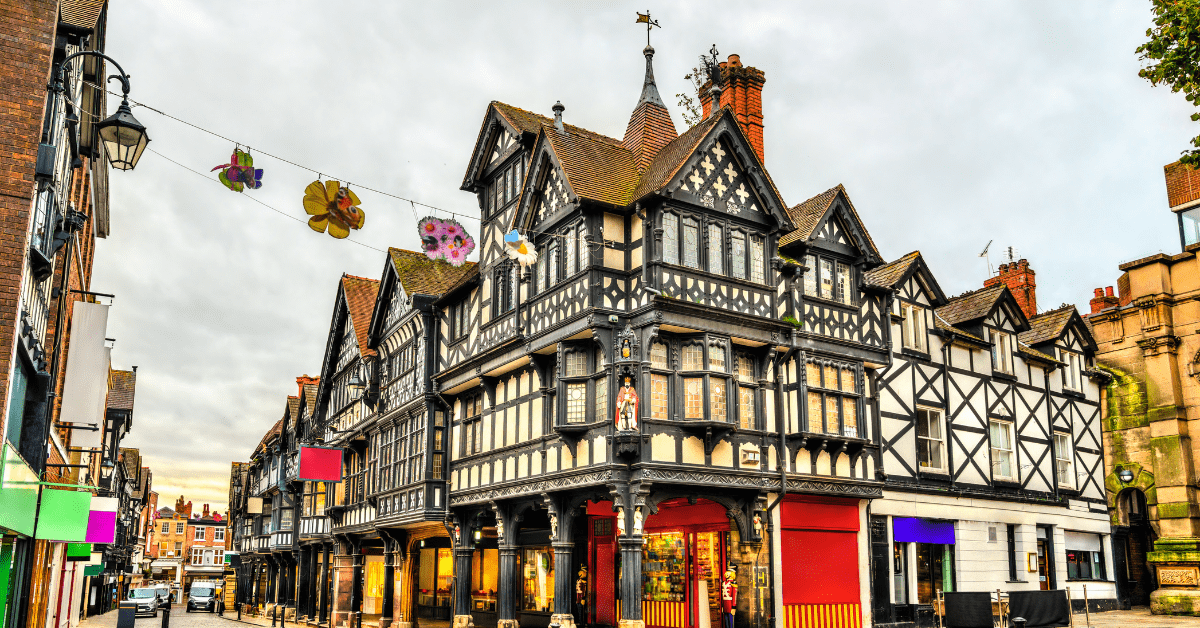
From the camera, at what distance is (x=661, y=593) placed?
21203mm

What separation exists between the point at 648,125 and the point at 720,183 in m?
2.71

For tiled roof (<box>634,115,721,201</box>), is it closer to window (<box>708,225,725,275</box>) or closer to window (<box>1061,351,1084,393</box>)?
window (<box>708,225,725,275</box>)

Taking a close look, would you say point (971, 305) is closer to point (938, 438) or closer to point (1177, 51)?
point (938, 438)

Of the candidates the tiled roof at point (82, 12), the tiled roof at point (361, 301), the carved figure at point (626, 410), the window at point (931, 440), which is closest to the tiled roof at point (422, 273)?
the tiled roof at point (361, 301)

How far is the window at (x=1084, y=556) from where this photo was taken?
26922mm

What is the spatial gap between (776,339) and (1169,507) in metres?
17.3

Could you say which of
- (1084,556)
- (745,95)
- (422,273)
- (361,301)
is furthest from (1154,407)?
(361,301)

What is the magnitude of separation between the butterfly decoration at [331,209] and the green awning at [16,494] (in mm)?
4807

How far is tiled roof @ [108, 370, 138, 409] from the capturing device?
128 ft

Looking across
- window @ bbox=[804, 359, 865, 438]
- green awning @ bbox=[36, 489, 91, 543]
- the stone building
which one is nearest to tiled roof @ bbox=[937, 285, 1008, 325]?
window @ bbox=[804, 359, 865, 438]

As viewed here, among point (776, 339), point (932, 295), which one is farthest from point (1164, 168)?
point (776, 339)

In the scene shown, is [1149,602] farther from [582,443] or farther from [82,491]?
[82,491]

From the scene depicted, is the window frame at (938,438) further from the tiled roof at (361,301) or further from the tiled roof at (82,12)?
the tiled roof at (82,12)

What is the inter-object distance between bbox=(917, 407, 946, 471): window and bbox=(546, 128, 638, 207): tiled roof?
978 cm
